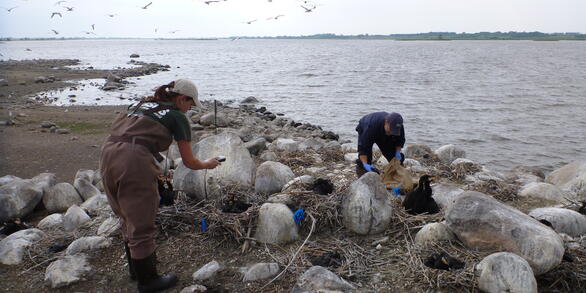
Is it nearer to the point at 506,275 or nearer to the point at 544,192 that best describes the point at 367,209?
the point at 506,275

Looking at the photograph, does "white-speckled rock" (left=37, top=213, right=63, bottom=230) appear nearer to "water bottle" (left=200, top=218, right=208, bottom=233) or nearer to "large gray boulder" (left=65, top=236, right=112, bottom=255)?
"large gray boulder" (left=65, top=236, right=112, bottom=255)

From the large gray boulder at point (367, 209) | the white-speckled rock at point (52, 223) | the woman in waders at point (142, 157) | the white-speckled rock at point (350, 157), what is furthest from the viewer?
the white-speckled rock at point (350, 157)

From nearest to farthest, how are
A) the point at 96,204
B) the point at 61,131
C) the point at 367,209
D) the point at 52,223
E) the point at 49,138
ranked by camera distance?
the point at 367,209
the point at 52,223
the point at 96,204
the point at 49,138
the point at 61,131

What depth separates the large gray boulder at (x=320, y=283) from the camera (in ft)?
11.8

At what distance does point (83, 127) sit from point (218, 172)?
35.0ft

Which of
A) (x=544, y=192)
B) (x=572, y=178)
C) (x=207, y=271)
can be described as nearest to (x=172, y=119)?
(x=207, y=271)

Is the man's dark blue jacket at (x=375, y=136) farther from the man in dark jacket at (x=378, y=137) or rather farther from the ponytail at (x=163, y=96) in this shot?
the ponytail at (x=163, y=96)

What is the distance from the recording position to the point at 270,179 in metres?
5.64

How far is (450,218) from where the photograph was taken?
427cm

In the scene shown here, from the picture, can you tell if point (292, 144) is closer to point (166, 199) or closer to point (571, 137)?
point (166, 199)

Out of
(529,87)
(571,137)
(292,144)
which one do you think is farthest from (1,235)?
(529,87)

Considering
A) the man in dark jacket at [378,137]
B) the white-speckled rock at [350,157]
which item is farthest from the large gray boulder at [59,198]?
the white-speckled rock at [350,157]

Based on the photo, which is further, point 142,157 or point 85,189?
point 85,189

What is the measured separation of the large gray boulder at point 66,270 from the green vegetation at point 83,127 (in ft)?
33.4
